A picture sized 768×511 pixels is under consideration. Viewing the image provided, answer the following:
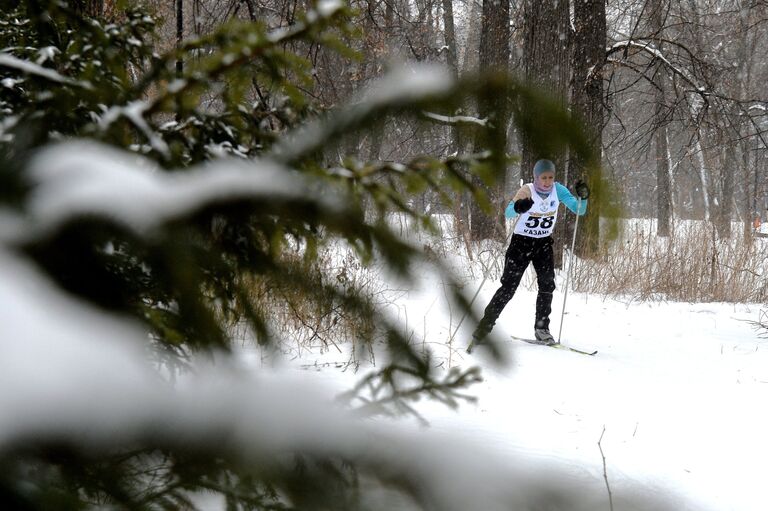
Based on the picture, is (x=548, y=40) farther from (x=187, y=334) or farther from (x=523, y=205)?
(x=187, y=334)

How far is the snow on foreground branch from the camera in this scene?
31 centimetres

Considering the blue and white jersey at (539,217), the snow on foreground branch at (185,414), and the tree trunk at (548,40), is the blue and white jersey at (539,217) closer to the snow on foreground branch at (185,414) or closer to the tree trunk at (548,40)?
the tree trunk at (548,40)

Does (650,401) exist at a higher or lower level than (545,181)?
lower

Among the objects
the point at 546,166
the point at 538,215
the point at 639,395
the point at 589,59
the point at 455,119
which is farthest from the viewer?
the point at 589,59

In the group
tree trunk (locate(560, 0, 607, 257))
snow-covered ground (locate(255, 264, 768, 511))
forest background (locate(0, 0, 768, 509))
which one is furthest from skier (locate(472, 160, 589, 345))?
forest background (locate(0, 0, 768, 509))

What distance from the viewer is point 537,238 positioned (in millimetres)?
5180

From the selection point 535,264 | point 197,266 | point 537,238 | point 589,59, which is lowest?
point 535,264

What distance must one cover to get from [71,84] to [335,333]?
13.7 ft

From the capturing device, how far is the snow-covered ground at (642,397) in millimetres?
2914

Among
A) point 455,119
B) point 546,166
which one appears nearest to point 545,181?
point 546,166

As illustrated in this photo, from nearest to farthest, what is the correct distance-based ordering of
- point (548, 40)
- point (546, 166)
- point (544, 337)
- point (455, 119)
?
point (455, 119)
point (546, 166)
point (544, 337)
point (548, 40)

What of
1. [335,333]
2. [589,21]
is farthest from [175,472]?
[589,21]

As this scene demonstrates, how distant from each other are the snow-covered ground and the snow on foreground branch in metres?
1.03

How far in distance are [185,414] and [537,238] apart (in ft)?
16.4
